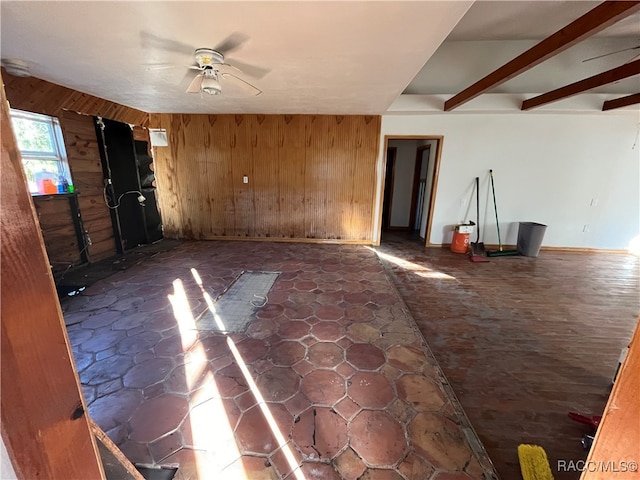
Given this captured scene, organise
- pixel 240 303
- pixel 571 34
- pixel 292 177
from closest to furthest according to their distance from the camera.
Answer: pixel 571 34
pixel 240 303
pixel 292 177

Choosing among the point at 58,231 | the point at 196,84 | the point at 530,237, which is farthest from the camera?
the point at 530,237

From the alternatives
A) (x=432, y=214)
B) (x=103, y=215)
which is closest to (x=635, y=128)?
(x=432, y=214)

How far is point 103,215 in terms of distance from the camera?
13.9ft

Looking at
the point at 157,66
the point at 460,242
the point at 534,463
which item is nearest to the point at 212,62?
the point at 157,66

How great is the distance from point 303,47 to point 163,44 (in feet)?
3.95

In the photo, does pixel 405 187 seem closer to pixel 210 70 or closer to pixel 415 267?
pixel 415 267

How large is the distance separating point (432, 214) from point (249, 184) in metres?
3.60

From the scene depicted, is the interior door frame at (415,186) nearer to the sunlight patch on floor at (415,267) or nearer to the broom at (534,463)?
the sunlight patch on floor at (415,267)

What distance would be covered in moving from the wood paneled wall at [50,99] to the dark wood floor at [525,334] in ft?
16.2

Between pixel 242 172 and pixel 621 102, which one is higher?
pixel 621 102

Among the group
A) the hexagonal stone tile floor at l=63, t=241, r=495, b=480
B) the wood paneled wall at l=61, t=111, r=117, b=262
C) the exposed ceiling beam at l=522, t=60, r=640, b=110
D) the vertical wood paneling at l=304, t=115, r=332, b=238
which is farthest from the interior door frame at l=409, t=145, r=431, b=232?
the wood paneled wall at l=61, t=111, r=117, b=262

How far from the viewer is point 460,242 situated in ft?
16.2

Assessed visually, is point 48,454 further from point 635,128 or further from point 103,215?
point 635,128
